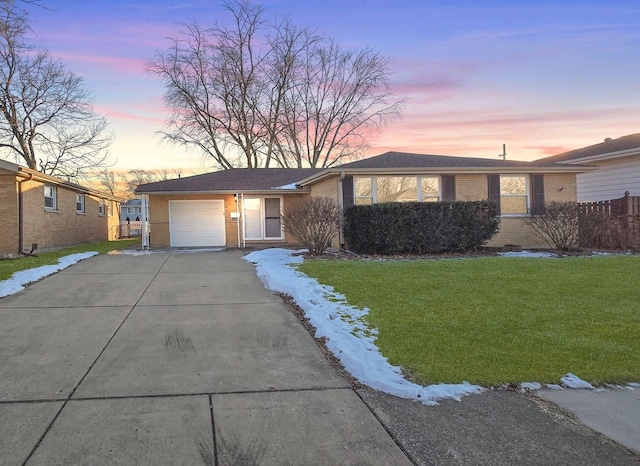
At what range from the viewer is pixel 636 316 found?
19.6ft

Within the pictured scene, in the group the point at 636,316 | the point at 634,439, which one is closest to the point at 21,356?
the point at 634,439

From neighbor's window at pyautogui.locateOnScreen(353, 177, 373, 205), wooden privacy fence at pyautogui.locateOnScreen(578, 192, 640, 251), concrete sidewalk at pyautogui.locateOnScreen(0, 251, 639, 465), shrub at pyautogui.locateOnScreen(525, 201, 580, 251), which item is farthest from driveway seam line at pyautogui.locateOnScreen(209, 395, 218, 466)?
wooden privacy fence at pyautogui.locateOnScreen(578, 192, 640, 251)

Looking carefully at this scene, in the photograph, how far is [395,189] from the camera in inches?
584

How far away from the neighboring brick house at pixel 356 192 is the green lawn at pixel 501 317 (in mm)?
4933

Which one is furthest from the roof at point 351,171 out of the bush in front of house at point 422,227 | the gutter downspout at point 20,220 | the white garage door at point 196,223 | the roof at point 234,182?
the gutter downspout at point 20,220

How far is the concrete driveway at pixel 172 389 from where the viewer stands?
9.37 ft

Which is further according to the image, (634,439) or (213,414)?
(213,414)

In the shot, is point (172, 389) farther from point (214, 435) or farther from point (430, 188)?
point (430, 188)

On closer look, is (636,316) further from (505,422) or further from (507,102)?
(507,102)

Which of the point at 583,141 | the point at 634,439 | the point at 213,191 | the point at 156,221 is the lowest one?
the point at 634,439

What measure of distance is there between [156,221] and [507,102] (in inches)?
579

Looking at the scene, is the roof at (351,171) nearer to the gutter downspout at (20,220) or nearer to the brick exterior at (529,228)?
the brick exterior at (529,228)

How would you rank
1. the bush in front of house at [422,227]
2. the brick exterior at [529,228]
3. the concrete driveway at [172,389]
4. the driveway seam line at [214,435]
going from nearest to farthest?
the driveway seam line at [214,435] < the concrete driveway at [172,389] < the bush in front of house at [422,227] < the brick exterior at [529,228]

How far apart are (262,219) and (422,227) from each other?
26.7ft
